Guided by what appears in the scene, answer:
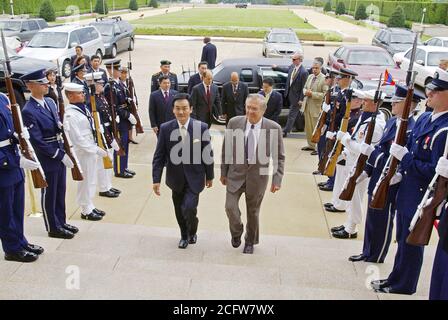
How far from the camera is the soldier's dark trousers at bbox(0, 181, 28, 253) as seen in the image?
4.29 m

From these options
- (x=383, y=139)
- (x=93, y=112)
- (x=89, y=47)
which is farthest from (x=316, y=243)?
(x=89, y=47)

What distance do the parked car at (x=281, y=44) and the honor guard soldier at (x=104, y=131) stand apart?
13740mm

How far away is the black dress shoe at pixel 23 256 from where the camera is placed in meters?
4.30

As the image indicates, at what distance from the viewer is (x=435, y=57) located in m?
15.3

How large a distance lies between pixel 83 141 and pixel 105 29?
57.6 ft

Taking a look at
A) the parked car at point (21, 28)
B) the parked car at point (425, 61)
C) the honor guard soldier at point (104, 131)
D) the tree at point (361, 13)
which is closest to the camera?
the honor guard soldier at point (104, 131)

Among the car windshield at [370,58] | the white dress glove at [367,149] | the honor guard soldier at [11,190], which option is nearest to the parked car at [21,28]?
the car windshield at [370,58]

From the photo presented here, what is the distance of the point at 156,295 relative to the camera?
338 cm

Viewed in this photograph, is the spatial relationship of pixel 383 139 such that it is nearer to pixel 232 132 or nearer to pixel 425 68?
pixel 232 132

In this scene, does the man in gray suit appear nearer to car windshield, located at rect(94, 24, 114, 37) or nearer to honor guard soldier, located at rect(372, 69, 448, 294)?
honor guard soldier, located at rect(372, 69, 448, 294)

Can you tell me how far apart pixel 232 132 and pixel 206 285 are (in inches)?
73.6

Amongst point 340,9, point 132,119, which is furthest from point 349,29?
point 132,119

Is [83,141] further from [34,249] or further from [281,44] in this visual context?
[281,44]

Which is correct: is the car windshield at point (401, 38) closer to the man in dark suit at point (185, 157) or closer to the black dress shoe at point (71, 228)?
the man in dark suit at point (185, 157)
